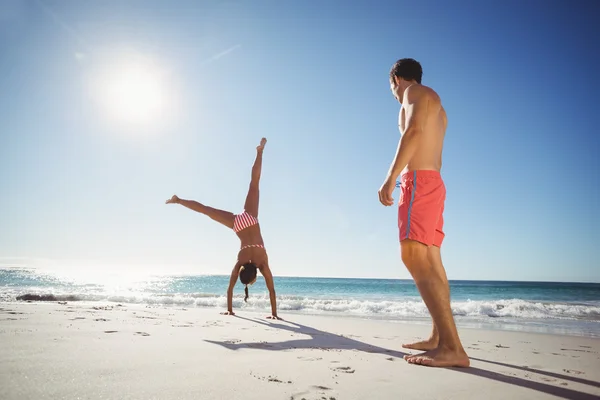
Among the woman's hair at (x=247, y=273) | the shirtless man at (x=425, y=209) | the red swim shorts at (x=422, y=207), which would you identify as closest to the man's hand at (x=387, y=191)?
the shirtless man at (x=425, y=209)

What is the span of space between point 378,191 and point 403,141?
48 centimetres

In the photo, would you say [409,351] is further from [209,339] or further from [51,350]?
[51,350]

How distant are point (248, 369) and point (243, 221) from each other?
17.2ft

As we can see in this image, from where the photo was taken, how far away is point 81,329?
397cm

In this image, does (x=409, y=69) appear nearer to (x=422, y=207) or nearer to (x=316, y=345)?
(x=422, y=207)

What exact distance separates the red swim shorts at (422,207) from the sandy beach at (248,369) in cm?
105

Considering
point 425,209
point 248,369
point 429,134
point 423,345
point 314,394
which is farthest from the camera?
point 423,345

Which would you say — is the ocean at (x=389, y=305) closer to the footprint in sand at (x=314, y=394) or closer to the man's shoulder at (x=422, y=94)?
the man's shoulder at (x=422, y=94)

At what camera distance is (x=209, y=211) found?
7797mm

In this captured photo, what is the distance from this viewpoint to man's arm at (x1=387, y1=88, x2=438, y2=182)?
2.95 meters

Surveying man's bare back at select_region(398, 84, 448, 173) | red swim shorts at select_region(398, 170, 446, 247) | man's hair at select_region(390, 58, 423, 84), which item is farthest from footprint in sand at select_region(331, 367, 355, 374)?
man's hair at select_region(390, 58, 423, 84)

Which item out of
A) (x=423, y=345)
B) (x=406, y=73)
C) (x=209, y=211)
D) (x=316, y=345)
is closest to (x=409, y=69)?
(x=406, y=73)

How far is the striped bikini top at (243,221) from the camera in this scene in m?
7.59

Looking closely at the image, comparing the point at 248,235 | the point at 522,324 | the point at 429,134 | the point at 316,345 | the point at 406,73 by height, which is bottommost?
the point at 522,324
